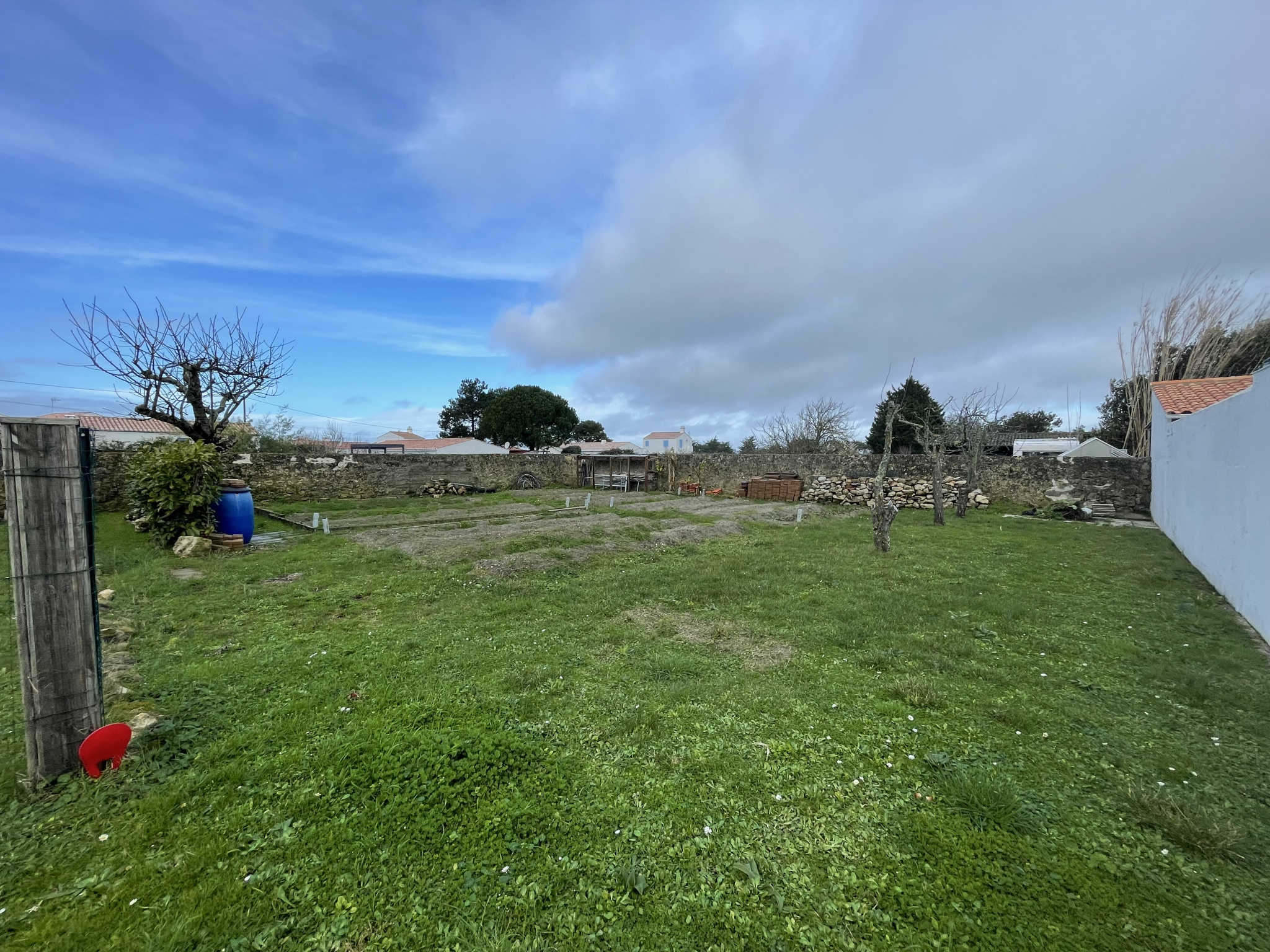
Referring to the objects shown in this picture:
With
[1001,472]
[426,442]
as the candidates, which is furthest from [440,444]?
[1001,472]

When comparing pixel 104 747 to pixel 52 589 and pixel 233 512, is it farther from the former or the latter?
pixel 233 512

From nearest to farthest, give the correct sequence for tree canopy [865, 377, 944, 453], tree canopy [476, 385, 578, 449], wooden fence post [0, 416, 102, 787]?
wooden fence post [0, 416, 102, 787] < tree canopy [865, 377, 944, 453] < tree canopy [476, 385, 578, 449]

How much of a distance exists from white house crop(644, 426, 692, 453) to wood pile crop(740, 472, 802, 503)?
158 ft

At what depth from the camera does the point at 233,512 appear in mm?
8172

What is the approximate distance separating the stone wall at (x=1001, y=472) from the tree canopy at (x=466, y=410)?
34.8m

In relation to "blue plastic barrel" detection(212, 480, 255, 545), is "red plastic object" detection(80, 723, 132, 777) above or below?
below

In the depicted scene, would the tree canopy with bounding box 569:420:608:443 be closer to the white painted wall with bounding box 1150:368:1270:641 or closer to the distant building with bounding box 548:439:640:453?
the distant building with bounding box 548:439:640:453

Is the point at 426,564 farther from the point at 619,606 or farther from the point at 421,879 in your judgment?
the point at 421,879

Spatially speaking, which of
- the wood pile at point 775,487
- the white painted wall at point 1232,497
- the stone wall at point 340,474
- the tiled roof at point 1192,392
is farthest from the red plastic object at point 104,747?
the wood pile at point 775,487

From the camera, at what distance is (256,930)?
5.36 ft

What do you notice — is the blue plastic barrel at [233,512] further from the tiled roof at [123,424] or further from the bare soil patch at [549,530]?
the tiled roof at [123,424]

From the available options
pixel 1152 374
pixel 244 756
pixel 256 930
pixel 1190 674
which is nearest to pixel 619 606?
pixel 244 756

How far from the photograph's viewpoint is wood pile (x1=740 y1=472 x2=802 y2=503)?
17.6 metres

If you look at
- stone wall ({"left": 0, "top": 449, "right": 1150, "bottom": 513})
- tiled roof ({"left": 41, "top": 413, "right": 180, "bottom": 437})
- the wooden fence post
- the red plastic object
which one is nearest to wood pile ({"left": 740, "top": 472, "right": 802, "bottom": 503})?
stone wall ({"left": 0, "top": 449, "right": 1150, "bottom": 513})
